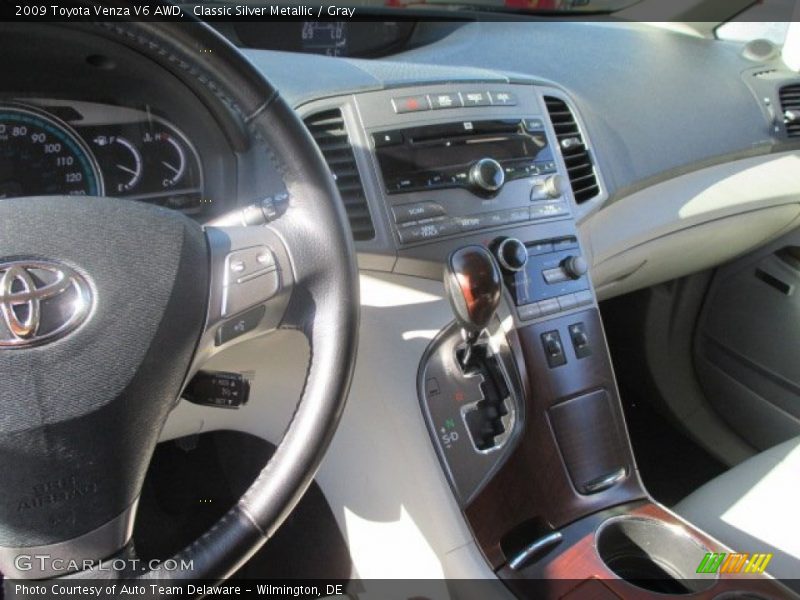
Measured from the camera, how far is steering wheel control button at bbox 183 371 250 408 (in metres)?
1.00

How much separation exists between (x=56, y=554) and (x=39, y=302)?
25 centimetres

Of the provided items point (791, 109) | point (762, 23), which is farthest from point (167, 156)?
point (762, 23)

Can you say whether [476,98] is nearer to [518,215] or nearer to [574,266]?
[518,215]

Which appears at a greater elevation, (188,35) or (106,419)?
(188,35)

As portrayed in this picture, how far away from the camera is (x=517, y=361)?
1.39 meters

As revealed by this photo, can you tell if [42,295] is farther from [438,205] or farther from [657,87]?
[657,87]

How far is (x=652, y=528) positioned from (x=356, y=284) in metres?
0.80

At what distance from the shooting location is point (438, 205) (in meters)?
1.36

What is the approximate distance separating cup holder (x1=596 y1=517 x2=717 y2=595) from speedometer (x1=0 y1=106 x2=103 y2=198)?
3.37ft

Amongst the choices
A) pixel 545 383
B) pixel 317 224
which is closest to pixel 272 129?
pixel 317 224

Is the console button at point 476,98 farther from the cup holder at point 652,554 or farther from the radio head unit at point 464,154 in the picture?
the cup holder at point 652,554

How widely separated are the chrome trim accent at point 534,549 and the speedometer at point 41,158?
888mm

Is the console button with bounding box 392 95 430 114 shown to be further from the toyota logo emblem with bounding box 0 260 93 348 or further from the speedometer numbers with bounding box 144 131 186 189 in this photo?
the toyota logo emblem with bounding box 0 260 93 348

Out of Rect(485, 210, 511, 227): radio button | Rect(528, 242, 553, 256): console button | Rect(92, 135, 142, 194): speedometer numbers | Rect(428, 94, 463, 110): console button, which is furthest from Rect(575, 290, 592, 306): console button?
Rect(92, 135, 142, 194): speedometer numbers
